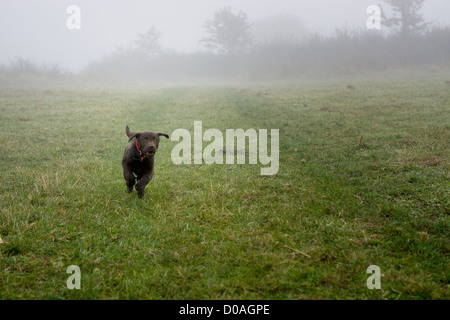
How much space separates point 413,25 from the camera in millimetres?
47000

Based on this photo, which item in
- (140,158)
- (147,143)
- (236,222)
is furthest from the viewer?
(140,158)

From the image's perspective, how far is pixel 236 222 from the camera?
4.94 m

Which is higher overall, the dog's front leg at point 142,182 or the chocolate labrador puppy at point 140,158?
the chocolate labrador puppy at point 140,158

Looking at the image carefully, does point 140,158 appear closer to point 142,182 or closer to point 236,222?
point 142,182

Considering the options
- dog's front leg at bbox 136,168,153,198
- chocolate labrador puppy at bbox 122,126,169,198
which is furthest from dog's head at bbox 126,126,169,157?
dog's front leg at bbox 136,168,153,198

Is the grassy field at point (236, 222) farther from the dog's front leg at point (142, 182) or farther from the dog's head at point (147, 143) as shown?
the dog's head at point (147, 143)

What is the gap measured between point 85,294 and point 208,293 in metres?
1.25

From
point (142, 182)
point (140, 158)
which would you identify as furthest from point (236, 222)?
point (140, 158)

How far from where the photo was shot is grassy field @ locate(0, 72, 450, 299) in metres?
3.46

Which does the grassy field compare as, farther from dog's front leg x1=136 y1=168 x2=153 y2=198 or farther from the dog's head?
the dog's head

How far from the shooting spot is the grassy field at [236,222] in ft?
11.3

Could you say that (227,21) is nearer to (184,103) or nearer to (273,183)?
(184,103)

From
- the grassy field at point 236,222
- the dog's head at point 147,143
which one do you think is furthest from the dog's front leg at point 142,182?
the dog's head at point 147,143
